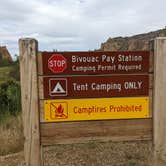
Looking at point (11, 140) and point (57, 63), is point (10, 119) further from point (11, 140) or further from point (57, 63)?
point (57, 63)

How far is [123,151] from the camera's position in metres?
6.07

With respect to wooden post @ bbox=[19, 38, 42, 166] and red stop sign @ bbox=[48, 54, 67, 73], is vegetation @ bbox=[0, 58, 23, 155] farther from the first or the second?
red stop sign @ bbox=[48, 54, 67, 73]

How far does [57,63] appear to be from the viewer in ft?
14.1

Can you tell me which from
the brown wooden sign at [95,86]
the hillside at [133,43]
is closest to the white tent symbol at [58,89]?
the brown wooden sign at [95,86]

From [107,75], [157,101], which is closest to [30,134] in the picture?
[107,75]

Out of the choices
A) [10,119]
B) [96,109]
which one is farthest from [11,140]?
[96,109]

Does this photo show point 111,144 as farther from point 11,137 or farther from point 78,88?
point 78,88

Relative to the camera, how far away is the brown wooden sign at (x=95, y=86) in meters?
4.32

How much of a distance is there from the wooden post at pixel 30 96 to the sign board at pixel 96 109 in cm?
14

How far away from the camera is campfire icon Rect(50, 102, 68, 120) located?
433 centimetres

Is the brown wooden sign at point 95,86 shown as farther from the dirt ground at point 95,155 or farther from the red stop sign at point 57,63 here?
the dirt ground at point 95,155

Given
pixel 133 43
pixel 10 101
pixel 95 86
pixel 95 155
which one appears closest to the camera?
pixel 95 86

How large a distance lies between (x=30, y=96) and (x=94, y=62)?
0.80m

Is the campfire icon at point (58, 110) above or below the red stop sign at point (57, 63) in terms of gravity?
below
